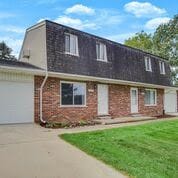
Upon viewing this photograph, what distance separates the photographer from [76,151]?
30.8 ft

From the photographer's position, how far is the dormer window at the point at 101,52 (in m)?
20.1

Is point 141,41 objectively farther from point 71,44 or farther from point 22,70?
point 22,70

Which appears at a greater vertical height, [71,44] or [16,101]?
[71,44]

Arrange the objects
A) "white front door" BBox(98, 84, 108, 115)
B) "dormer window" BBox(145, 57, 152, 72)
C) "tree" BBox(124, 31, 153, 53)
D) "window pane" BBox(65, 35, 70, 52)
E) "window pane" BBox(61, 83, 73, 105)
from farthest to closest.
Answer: "tree" BBox(124, 31, 153, 53) → "dormer window" BBox(145, 57, 152, 72) → "white front door" BBox(98, 84, 108, 115) → "window pane" BBox(65, 35, 70, 52) → "window pane" BBox(61, 83, 73, 105)

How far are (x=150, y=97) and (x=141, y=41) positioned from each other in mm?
21193

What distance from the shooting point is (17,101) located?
1487cm

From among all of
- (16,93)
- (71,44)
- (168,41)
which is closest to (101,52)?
(71,44)

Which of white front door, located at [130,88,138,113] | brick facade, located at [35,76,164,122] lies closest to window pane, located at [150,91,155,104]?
brick facade, located at [35,76,164,122]

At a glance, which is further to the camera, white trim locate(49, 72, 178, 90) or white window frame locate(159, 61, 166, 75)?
white window frame locate(159, 61, 166, 75)

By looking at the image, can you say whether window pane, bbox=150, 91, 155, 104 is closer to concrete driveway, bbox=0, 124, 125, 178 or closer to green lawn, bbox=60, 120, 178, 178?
green lawn, bbox=60, 120, 178, 178

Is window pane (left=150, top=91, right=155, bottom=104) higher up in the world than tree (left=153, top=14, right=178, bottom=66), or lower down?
lower down

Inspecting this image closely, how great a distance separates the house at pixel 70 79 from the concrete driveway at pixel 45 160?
393 centimetres

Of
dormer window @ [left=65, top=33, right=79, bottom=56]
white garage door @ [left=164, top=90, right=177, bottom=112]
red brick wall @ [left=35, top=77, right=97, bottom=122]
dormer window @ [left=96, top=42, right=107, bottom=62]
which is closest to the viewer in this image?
red brick wall @ [left=35, top=77, right=97, bottom=122]

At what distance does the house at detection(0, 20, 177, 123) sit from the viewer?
1496 centimetres
